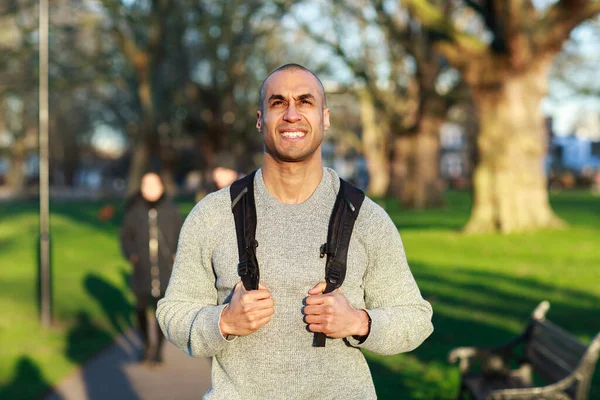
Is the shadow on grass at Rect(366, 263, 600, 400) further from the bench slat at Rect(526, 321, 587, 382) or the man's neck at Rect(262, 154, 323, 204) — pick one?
the man's neck at Rect(262, 154, 323, 204)

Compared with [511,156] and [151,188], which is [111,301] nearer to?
[151,188]

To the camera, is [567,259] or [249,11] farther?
[249,11]

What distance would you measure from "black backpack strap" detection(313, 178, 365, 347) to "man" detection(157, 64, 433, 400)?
1.1 inches

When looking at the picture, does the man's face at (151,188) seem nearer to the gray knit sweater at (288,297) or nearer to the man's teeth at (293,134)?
the gray knit sweater at (288,297)

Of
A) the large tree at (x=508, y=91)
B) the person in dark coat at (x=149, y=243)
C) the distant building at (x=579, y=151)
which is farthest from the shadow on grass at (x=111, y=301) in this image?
the distant building at (x=579, y=151)

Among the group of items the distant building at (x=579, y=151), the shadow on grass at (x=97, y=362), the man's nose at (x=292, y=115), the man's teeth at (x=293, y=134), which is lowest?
the shadow on grass at (x=97, y=362)

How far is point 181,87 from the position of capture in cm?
4019

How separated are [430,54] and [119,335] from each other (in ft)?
86.0

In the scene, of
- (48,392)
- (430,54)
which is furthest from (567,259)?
(430,54)

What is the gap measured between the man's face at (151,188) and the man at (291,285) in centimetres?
574

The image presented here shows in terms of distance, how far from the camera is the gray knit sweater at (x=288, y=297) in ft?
8.26

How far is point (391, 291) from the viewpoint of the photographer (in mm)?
2639

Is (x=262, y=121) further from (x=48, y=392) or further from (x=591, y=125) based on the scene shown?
(x=591, y=125)

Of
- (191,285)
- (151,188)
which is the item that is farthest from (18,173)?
(191,285)
